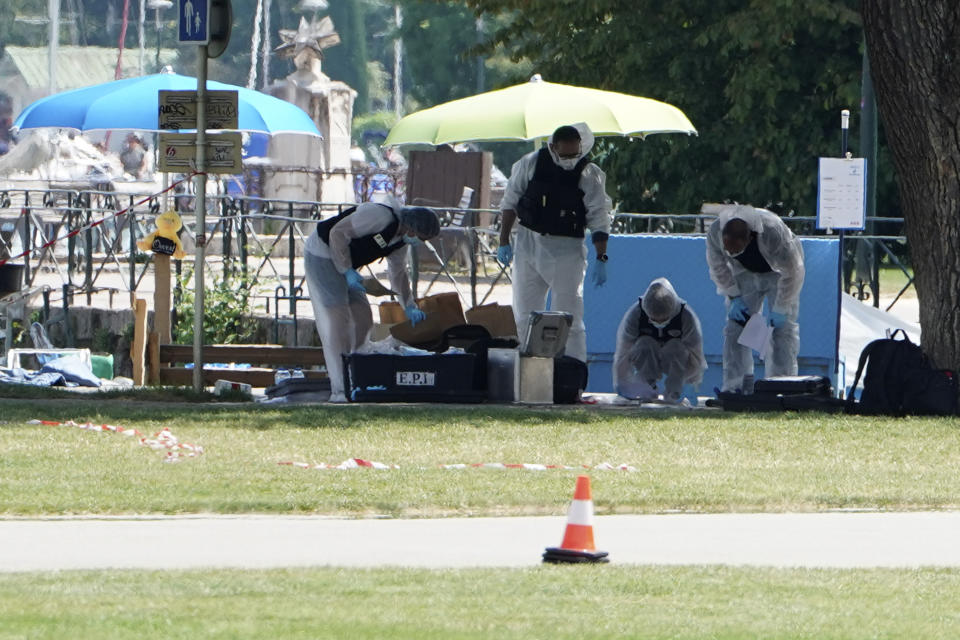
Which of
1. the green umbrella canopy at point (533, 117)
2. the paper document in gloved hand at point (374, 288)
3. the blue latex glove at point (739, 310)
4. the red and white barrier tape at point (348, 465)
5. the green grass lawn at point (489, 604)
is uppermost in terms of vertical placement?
the green umbrella canopy at point (533, 117)

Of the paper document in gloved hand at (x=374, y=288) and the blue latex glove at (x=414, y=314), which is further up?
the paper document in gloved hand at (x=374, y=288)

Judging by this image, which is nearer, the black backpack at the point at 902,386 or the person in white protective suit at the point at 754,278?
the black backpack at the point at 902,386

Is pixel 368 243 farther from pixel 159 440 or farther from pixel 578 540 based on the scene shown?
pixel 578 540

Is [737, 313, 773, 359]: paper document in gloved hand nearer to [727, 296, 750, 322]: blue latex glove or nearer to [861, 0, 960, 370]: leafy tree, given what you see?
[727, 296, 750, 322]: blue latex glove

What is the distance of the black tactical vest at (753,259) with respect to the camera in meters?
14.0

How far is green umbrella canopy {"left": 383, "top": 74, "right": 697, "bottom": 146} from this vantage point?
18.3 m

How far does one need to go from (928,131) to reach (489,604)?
26.5 ft

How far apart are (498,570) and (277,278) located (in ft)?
44.4

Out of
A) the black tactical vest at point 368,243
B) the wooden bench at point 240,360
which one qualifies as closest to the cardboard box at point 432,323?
the black tactical vest at point 368,243

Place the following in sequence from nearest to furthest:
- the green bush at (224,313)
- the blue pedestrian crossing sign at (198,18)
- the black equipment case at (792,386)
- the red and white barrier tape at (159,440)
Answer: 1. the red and white barrier tape at (159,440)
2. the black equipment case at (792,386)
3. the blue pedestrian crossing sign at (198,18)
4. the green bush at (224,313)

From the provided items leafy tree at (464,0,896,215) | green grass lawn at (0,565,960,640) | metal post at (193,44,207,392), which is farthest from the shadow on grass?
leafy tree at (464,0,896,215)

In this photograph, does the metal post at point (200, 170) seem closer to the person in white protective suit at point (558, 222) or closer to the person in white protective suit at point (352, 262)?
the person in white protective suit at point (352, 262)

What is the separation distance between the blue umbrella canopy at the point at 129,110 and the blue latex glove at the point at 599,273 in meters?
6.15

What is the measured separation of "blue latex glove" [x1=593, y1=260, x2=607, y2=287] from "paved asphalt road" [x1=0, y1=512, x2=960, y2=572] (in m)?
5.71
